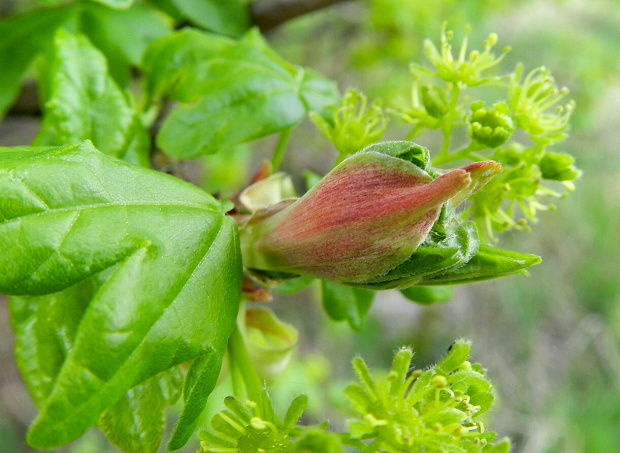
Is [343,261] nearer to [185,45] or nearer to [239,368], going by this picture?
[239,368]

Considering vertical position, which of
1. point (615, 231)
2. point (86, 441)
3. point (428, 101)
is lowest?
point (615, 231)

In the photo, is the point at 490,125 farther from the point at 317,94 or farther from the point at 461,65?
the point at 317,94

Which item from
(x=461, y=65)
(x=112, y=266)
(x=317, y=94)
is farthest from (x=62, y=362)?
(x=461, y=65)

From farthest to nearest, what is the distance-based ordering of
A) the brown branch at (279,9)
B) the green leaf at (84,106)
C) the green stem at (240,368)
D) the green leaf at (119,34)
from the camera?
1. the brown branch at (279,9)
2. the green leaf at (119,34)
3. the green leaf at (84,106)
4. the green stem at (240,368)

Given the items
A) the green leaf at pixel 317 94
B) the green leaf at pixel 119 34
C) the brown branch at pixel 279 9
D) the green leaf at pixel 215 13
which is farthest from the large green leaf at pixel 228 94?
the brown branch at pixel 279 9

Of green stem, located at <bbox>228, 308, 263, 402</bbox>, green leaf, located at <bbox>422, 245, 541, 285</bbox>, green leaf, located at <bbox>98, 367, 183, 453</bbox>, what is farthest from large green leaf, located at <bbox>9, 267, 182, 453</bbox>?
green leaf, located at <bbox>422, 245, 541, 285</bbox>

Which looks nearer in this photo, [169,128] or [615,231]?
[169,128]

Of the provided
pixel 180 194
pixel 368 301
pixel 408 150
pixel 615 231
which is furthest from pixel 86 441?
pixel 615 231

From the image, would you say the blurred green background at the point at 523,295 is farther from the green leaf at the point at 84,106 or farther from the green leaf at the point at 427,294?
the green leaf at the point at 427,294
